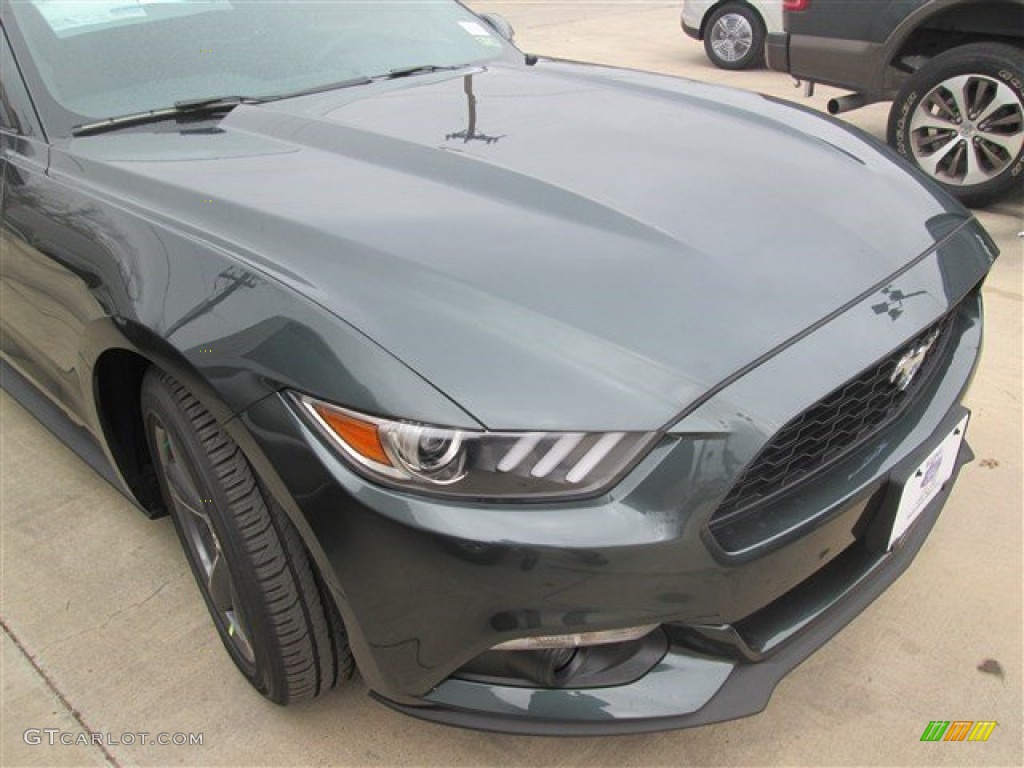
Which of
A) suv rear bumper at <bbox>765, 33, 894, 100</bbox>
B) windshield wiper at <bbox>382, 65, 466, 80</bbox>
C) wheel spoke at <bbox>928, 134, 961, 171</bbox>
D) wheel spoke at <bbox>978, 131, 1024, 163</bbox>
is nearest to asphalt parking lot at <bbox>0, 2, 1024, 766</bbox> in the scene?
windshield wiper at <bbox>382, 65, 466, 80</bbox>

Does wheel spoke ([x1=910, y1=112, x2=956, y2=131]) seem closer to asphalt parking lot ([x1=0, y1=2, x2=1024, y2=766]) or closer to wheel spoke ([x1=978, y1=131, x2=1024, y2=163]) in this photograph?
wheel spoke ([x1=978, y1=131, x2=1024, y2=163])

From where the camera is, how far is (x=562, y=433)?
1383 mm

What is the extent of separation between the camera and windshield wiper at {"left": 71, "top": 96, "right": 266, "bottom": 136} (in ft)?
7.47

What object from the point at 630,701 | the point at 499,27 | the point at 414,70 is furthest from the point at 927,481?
the point at 499,27

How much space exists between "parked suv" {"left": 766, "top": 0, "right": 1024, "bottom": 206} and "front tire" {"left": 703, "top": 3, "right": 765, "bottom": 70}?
3408 mm

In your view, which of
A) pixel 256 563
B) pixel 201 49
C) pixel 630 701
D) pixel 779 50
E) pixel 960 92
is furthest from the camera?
pixel 779 50

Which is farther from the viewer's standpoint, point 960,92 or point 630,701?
point 960,92

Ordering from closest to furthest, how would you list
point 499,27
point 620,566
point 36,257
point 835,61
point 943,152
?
point 620,566, point 36,257, point 499,27, point 943,152, point 835,61

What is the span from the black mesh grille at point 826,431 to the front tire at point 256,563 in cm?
79

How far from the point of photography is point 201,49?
2545 millimetres

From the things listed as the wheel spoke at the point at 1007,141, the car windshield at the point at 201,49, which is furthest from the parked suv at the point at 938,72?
the car windshield at the point at 201,49

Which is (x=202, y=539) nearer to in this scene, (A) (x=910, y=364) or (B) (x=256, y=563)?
(B) (x=256, y=563)

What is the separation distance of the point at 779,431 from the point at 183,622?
162cm

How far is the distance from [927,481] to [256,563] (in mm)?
1339
